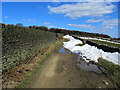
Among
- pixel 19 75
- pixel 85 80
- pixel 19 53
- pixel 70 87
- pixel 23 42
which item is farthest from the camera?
pixel 23 42

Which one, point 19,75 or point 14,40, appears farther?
point 14,40

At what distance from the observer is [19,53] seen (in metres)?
6.43

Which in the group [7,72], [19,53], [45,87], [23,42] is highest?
[23,42]

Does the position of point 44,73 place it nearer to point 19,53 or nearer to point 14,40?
point 19,53

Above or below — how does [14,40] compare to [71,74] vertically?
above

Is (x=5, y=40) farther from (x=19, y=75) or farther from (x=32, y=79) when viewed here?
(x=32, y=79)

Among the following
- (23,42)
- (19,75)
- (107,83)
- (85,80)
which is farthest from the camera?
(23,42)

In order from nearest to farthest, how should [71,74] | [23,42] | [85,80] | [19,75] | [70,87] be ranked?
[70,87] < [85,80] < [19,75] < [71,74] < [23,42]

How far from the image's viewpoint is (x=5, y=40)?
5031 millimetres

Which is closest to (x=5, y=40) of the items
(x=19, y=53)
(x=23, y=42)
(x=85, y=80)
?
(x=19, y=53)

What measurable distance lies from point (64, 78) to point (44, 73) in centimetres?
129

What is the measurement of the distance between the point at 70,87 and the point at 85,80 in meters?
1.01

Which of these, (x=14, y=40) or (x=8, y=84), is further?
(x=14, y=40)

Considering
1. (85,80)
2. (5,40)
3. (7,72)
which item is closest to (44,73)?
(7,72)
